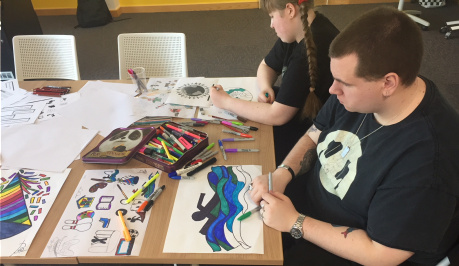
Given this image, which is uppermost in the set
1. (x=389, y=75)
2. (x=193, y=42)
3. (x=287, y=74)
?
(x=389, y=75)

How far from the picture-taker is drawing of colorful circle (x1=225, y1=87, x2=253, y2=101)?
1.48 meters

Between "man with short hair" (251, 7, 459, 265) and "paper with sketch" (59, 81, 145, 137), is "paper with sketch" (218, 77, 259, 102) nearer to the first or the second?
"paper with sketch" (59, 81, 145, 137)

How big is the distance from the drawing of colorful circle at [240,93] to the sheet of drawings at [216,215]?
44 centimetres

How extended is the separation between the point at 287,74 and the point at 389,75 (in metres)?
0.54

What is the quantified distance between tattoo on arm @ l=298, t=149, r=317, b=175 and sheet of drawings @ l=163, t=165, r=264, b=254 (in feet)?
0.74

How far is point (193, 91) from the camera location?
1.51 metres

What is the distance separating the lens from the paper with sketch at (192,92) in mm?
1442

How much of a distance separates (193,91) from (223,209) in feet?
2.22

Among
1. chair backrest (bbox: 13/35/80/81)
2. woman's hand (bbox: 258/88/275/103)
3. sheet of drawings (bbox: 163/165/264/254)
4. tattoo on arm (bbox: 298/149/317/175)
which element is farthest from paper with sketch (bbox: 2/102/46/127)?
tattoo on arm (bbox: 298/149/317/175)

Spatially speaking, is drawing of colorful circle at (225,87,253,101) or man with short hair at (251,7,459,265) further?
drawing of colorful circle at (225,87,253,101)

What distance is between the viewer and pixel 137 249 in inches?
34.5

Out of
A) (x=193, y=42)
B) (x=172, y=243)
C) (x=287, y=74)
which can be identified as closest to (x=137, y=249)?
(x=172, y=243)

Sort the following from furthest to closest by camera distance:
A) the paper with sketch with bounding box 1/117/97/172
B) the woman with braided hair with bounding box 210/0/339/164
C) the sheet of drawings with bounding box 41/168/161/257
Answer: the woman with braided hair with bounding box 210/0/339/164
the paper with sketch with bounding box 1/117/97/172
the sheet of drawings with bounding box 41/168/161/257

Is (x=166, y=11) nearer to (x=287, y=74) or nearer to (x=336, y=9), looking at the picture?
(x=336, y=9)
